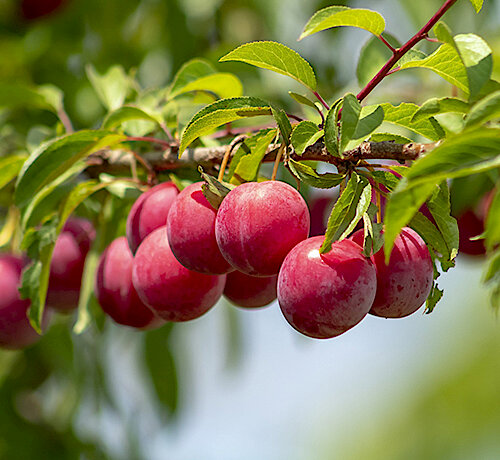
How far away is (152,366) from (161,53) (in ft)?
3.02

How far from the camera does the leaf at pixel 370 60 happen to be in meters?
1.11

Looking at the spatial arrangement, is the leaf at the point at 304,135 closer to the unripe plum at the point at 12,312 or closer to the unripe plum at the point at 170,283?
the unripe plum at the point at 170,283

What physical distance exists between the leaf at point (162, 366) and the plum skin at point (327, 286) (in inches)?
48.3

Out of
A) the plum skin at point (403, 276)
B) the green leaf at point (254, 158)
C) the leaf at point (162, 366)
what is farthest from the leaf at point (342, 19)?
the leaf at point (162, 366)

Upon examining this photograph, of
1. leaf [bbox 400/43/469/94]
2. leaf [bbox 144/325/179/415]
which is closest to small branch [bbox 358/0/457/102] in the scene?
leaf [bbox 400/43/469/94]

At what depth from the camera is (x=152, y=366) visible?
197 centimetres

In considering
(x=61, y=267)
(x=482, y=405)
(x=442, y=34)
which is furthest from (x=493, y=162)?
(x=482, y=405)

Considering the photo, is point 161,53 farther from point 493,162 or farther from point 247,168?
point 493,162

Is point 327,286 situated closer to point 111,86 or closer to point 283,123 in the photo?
point 283,123

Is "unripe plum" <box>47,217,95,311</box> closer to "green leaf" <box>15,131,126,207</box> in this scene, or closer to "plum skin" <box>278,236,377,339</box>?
"green leaf" <box>15,131,126,207</box>

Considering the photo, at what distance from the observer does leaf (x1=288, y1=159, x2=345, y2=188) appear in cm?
83

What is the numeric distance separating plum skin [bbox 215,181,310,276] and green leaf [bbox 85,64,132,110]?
678mm

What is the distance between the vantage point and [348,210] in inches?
30.8

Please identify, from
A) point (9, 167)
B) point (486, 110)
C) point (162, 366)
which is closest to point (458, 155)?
point (486, 110)
